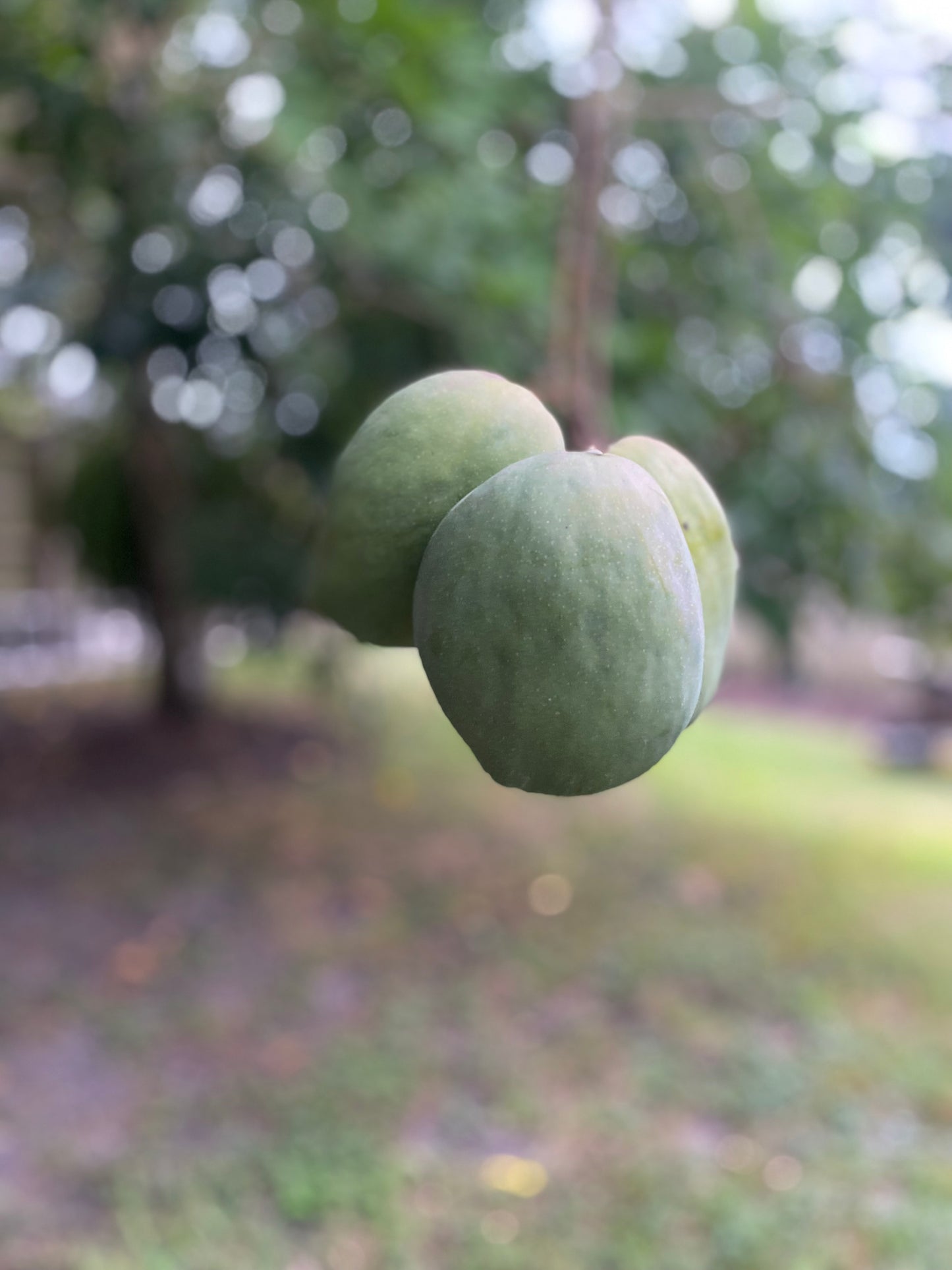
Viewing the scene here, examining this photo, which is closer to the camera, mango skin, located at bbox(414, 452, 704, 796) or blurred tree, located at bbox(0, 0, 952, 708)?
mango skin, located at bbox(414, 452, 704, 796)

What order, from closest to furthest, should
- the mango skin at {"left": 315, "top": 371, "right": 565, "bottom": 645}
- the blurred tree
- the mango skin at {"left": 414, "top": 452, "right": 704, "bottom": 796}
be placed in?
the mango skin at {"left": 414, "top": 452, "right": 704, "bottom": 796} < the mango skin at {"left": 315, "top": 371, "right": 565, "bottom": 645} < the blurred tree

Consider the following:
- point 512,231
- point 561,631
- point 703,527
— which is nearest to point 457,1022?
point 512,231

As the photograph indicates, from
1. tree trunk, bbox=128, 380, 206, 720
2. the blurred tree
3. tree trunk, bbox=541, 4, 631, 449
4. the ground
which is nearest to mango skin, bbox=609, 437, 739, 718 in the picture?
tree trunk, bbox=541, 4, 631, 449

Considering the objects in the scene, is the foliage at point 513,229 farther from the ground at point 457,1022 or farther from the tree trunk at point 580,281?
the ground at point 457,1022

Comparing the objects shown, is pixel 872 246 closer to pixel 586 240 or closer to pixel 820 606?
pixel 820 606

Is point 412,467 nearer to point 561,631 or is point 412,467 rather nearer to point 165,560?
point 561,631

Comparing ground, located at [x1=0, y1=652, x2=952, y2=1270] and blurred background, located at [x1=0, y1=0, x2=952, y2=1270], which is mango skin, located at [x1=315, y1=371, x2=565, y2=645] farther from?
ground, located at [x1=0, y1=652, x2=952, y2=1270]

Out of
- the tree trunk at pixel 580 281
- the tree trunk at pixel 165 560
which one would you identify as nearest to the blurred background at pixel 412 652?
the tree trunk at pixel 580 281
